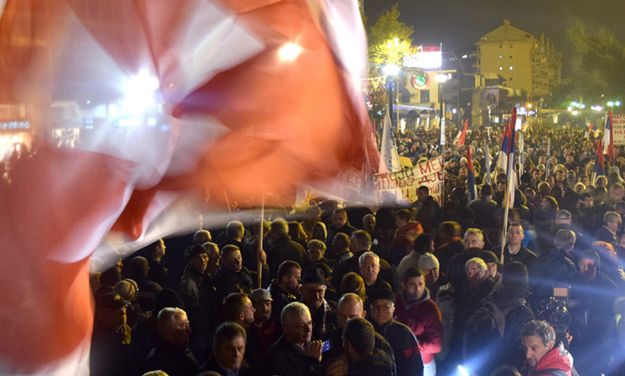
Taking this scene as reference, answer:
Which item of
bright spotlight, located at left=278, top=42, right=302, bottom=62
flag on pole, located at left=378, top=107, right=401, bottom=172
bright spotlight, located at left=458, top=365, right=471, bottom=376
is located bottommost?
bright spotlight, located at left=458, top=365, right=471, bottom=376

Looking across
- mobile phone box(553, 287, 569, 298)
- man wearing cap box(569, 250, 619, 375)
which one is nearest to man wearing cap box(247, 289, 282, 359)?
mobile phone box(553, 287, 569, 298)

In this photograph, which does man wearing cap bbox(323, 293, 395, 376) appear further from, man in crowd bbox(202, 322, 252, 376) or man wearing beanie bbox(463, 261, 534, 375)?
man wearing beanie bbox(463, 261, 534, 375)

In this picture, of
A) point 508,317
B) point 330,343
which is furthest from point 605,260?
point 330,343

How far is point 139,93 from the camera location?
224 cm

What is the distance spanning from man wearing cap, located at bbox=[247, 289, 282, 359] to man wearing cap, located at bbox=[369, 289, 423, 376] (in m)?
0.77

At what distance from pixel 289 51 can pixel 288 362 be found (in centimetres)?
260

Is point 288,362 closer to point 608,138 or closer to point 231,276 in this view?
point 231,276

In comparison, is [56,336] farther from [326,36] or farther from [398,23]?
[398,23]

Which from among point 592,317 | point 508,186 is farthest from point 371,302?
point 508,186

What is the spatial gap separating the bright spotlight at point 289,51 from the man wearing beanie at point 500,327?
3291 mm

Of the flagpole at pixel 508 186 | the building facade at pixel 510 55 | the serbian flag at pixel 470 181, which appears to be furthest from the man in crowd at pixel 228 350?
the building facade at pixel 510 55

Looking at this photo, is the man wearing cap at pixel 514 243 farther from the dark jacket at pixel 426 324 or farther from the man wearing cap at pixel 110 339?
the man wearing cap at pixel 110 339

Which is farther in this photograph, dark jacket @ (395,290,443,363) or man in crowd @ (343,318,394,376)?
dark jacket @ (395,290,443,363)

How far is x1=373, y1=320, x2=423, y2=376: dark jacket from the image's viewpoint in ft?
16.5
